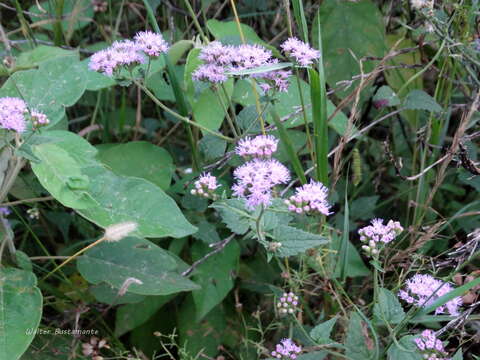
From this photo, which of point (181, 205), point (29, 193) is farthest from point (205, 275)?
point (29, 193)

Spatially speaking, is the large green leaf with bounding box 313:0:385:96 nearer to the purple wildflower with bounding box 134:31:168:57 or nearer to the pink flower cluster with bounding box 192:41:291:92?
the pink flower cluster with bounding box 192:41:291:92

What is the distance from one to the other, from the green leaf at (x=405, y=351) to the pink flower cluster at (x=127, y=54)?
778 millimetres

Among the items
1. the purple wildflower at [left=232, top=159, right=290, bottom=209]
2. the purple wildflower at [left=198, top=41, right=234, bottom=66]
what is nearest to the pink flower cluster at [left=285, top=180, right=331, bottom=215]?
the purple wildflower at [left=232, top=159, right=290, bottom=209]

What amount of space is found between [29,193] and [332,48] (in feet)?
3.11

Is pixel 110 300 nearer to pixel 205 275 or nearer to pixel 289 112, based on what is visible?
pixel 205 275

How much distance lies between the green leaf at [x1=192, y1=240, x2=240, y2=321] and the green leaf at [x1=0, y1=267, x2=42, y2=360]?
1.21ft

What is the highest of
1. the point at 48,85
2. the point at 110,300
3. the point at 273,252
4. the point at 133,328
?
the point at 48,85

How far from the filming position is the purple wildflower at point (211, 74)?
126cm

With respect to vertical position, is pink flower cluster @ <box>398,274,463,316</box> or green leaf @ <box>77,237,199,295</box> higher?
pink flower cluster @ <box>398,274,463,316</box>

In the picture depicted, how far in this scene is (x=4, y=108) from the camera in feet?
3.57

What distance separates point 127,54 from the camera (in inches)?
49.5

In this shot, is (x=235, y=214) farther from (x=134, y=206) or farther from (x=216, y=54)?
(x=216, y=54)

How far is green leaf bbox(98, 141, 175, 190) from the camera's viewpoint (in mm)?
1489

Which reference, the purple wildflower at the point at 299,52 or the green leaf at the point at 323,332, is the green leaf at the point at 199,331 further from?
the purple wildflower at the point at 299,52
